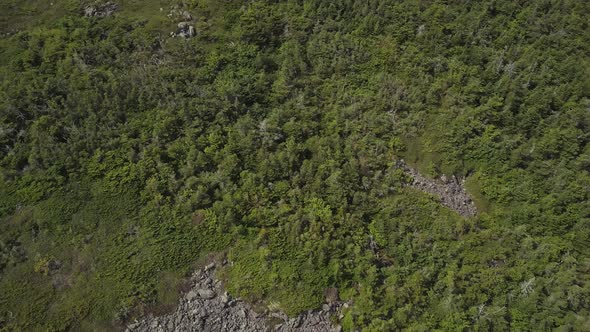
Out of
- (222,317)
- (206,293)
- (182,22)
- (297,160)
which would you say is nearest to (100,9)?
(182,22)

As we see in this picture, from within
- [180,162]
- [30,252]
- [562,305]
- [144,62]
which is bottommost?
[562,305]

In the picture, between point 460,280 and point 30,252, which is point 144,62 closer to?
point 30,252

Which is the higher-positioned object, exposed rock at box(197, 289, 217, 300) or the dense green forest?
the dense green forest


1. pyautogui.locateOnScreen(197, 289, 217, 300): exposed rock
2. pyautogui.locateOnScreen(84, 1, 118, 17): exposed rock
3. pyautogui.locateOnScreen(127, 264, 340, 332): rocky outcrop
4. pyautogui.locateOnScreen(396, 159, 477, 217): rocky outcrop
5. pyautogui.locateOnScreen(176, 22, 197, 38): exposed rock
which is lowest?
pyautogui.locateOnScreen(127, 264, 340, 332): rocky outcrop

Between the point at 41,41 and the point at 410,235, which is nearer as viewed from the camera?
the point at 410,235

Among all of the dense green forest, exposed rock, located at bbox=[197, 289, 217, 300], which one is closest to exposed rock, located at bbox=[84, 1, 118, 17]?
the dense green forest

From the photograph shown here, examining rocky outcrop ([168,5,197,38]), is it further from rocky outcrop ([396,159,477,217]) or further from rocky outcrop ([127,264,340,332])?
rocky outcrop ([127,264,340,332])

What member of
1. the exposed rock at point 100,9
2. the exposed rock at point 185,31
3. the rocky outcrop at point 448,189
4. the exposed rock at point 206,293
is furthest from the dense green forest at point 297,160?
the exposed rock at point 206,293

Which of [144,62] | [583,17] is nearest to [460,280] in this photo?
[144,62]
